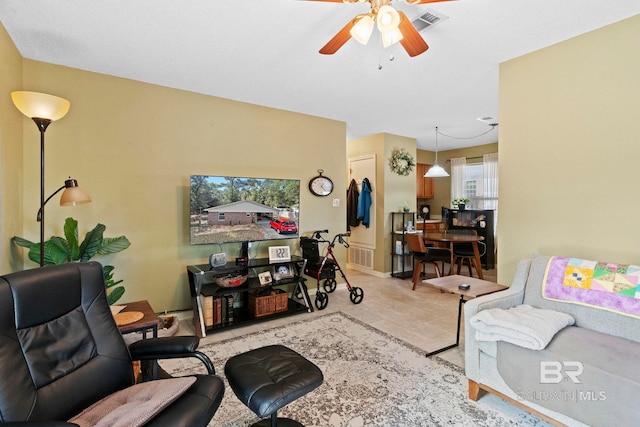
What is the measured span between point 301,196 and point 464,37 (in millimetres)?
2635

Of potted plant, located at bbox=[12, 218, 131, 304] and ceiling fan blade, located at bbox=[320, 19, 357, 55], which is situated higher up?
ceiling fan blade, located at bbox=[320, 19, 357, 55]

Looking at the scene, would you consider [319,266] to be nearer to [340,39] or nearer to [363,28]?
[340,39]

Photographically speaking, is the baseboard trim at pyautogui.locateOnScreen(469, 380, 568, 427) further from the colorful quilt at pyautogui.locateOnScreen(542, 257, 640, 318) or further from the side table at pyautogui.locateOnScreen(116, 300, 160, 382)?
the side table at pyautogui.locateOnScreen(116, 300, 160, 382)

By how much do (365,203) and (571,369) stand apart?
4252mm

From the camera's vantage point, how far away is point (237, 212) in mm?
3480

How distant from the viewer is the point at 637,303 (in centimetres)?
186

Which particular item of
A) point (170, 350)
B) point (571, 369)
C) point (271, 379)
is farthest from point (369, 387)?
point (170, 350)

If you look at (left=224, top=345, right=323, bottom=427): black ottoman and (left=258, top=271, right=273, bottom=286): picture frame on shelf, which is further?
(left=258, top=271, right=273, bottom=286): picture frame on shelf

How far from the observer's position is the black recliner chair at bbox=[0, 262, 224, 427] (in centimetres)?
121

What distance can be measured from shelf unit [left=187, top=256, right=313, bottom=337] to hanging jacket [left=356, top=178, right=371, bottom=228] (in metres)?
2.18

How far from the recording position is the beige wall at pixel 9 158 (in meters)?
2.21

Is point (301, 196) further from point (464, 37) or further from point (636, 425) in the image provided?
point (636, 425)

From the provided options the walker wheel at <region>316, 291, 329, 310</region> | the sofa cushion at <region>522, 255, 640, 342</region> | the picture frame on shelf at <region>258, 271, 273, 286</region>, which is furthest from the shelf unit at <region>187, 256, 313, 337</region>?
the sofa cushion at <region>522, 255, 640, 342</region>

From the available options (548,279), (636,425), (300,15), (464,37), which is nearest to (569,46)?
(464,37)
